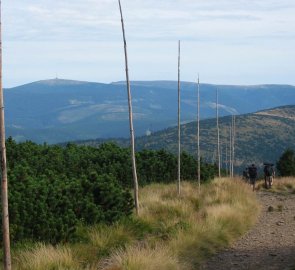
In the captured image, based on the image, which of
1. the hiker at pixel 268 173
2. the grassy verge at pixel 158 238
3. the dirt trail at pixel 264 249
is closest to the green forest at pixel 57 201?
the grassy verge at pixel 158 238

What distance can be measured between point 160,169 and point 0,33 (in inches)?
831

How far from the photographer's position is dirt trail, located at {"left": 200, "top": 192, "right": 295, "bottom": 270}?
1167 cm

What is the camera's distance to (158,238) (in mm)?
13195

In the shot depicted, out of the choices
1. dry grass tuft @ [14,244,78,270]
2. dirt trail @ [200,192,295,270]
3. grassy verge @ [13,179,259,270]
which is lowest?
dirt trail @ [200,192,295,270]

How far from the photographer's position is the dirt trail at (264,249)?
11672 mm

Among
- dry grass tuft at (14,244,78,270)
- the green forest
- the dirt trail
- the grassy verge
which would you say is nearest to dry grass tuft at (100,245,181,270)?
the grassy verge

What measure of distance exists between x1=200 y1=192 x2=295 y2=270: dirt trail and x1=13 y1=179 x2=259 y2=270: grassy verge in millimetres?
326

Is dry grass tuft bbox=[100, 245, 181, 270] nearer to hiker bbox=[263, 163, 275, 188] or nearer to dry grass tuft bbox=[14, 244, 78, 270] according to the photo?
dry grass tuft bbox=[14, 244, 78, 270]

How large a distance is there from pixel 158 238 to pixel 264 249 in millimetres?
2623

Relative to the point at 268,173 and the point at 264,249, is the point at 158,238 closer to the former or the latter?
the point at 264,249

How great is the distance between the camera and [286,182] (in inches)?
1233

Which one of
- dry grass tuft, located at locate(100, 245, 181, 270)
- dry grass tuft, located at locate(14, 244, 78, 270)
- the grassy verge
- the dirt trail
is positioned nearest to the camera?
dry grass tuft, located at locate(100, 245, 181, 270)

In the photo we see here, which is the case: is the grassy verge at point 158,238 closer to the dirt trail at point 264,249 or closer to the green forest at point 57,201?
the dirt trail at point 264,249

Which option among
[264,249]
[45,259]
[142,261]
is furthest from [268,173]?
[45,259]
